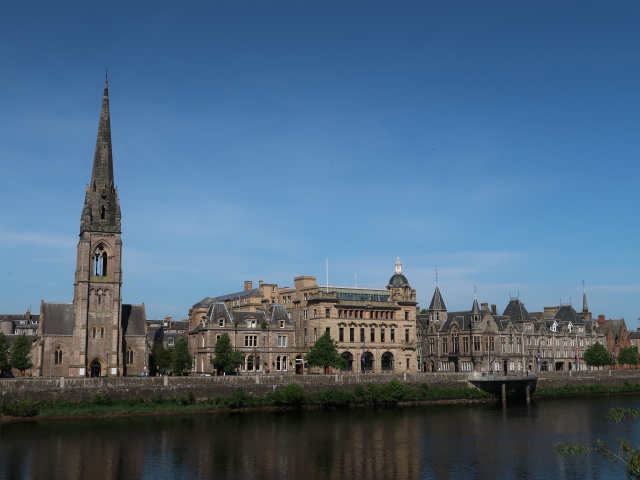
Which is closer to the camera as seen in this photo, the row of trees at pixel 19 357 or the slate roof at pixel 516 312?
the row of trees at pixel 19 357

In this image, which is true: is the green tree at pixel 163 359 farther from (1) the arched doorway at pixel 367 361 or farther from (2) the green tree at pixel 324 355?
(1) the arched doorway at pixel 367 361

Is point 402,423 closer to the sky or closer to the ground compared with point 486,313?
closer to the ground

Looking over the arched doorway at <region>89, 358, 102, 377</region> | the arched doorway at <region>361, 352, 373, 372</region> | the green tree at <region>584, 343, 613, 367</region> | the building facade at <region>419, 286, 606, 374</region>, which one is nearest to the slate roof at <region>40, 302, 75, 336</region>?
the arched doorway at <region>89, 358, 102, 377</region>

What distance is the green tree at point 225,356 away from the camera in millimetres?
97125

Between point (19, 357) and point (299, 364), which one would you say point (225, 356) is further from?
point (19, 357)

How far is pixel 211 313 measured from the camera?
10662 centimetres

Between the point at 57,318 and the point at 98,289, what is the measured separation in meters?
→ 6.78

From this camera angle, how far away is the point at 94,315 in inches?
3890

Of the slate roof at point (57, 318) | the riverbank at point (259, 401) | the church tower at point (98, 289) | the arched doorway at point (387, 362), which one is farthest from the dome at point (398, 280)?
the slate roof at point (57, 318)

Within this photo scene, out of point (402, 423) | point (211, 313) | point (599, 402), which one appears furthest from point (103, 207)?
point (599, 402)

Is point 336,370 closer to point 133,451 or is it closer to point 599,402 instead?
point 599,402

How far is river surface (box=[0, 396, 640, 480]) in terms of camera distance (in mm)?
50312

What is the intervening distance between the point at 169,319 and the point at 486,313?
68906 mm

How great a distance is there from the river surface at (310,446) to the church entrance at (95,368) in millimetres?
25912
